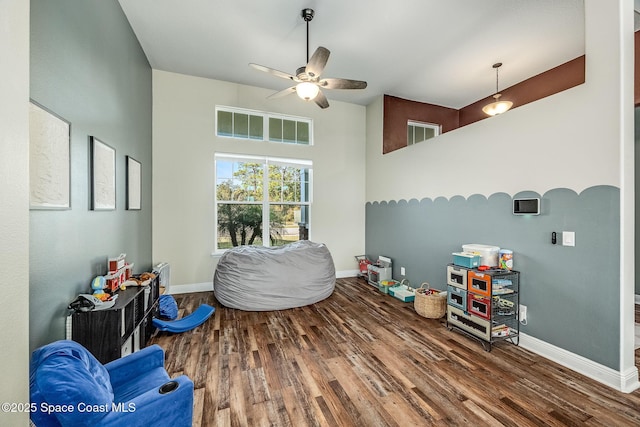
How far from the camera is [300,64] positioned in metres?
3.89

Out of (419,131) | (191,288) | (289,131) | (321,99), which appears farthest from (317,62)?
(191,288)

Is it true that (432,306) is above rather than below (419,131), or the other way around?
Answer: below

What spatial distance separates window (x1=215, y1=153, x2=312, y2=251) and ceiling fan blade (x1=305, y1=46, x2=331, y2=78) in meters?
2.21

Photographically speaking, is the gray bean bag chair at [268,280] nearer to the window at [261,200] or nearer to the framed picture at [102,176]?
the window at [261,200]

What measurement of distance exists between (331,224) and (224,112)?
278cm

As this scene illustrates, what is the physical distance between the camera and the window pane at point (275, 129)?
4.78 meters

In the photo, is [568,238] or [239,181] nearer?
[568,238]

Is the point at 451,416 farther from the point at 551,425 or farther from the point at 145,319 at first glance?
the point at 145,319

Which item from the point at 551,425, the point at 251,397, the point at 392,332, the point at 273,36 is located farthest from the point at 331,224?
the point at 551,425

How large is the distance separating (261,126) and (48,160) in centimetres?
346

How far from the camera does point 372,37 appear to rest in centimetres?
327

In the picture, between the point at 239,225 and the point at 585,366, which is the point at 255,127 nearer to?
the point at 239,225

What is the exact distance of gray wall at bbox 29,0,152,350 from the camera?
4.87ft

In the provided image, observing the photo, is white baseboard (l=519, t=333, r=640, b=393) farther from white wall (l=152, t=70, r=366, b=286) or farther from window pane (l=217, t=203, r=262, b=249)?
window pane (l=217, t=203, r=262, b=249)
